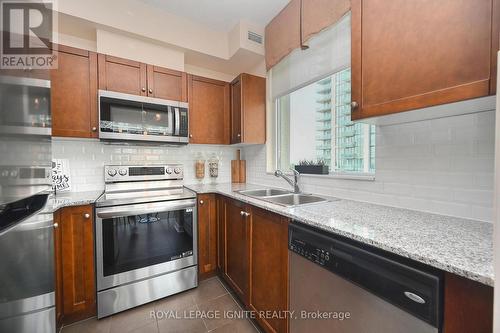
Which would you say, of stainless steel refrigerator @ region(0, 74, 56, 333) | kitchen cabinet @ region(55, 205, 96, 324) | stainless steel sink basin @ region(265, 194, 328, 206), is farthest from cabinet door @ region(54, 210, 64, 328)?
stainless steel sink basin @ region(265, 194, 328, 206)

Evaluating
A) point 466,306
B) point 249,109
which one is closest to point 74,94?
point 249,109

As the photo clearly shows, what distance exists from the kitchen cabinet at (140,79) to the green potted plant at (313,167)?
142 cm

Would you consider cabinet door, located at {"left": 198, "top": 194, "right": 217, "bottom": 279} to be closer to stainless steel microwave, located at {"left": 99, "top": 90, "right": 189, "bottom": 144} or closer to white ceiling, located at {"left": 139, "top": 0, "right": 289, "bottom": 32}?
stainless steel microwave, located at {"left": 99, "top": 90, "right": 189, "bottom": 144}

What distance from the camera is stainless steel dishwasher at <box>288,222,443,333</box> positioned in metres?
0.65

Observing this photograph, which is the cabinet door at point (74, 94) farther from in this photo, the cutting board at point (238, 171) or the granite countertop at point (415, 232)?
the granite countertop at point (415, 232)

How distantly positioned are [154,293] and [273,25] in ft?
9.08

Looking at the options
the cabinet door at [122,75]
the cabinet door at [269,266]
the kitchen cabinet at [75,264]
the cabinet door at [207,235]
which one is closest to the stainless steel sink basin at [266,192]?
the cabinet door at [207,235]

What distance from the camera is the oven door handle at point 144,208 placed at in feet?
5.32

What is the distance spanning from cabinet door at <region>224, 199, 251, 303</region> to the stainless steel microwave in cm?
92

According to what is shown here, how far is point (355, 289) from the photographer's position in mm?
844

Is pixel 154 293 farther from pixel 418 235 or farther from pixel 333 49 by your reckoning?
pixel 333 49

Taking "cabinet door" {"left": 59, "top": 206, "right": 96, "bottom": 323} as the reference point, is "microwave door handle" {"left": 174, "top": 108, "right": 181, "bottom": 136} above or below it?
above

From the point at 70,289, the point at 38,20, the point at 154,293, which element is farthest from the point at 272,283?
the point at 38,20

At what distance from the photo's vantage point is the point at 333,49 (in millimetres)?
1680
